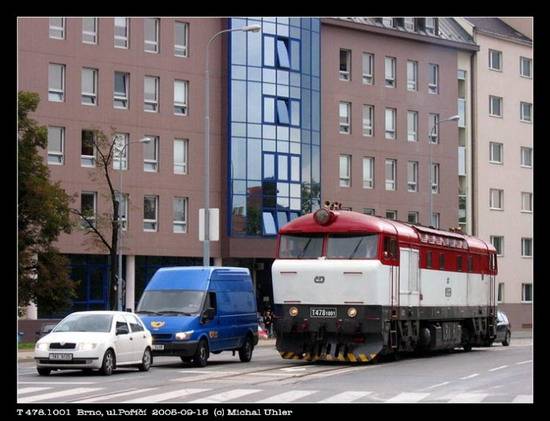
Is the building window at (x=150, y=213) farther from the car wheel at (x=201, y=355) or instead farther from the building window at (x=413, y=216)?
the car wheel at (x=201, y=355)

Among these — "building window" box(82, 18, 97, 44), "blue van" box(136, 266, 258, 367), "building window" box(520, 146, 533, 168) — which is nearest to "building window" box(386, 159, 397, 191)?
"building window" box(520, 146, 533, 168)

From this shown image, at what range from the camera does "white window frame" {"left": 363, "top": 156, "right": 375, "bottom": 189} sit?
233 ft

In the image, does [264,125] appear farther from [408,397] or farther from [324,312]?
[408,397]

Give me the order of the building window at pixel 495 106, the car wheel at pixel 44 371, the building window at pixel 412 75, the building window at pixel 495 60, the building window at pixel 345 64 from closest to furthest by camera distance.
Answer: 1. the car wheel at pixel 44 371
2. the building window at pixel 345 64
3. the building window at pixel 412 75
4. the building window at pixel 495 106
5. the building window at pixel 495 60

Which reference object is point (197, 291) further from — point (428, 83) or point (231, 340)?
point (428, 83)

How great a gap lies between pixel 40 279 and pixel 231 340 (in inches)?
703

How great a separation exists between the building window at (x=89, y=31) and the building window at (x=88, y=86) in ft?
4.87

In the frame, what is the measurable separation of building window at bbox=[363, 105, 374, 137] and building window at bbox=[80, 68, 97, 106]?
1869 centimetres

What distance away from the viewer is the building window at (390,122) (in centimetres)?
7244

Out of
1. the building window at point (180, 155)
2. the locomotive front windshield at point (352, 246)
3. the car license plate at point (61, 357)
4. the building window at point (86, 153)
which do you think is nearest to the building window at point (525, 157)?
the building window at point (180, 155)

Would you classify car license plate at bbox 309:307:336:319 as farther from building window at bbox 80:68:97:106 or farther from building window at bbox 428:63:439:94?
building window at bbox 428:63:439:94

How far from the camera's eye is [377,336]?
28812 millimetres
